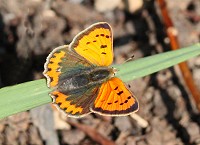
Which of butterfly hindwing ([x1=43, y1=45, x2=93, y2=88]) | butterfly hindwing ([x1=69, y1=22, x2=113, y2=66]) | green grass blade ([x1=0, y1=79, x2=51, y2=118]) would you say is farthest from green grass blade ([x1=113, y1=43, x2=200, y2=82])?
green grass blade ([x1=0, y1=79, x2=51, y2=118])

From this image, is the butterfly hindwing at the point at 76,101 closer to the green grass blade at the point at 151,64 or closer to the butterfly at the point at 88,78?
the butterfly at the point at 88,78

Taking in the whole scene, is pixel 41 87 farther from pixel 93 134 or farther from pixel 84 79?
pixel 93 134

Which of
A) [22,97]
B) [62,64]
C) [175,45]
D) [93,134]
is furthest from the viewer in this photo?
[175,45]

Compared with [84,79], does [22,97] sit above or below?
below

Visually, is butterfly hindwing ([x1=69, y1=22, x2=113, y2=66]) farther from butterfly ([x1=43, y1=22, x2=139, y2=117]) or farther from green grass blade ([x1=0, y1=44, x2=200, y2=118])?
green grass blade ([x1=0, y1=44, x2=200, y2=118])

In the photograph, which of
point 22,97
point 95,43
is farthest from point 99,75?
point 22,97
